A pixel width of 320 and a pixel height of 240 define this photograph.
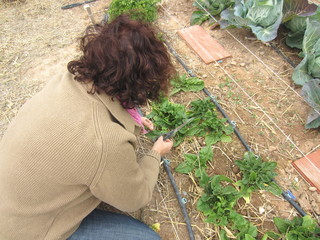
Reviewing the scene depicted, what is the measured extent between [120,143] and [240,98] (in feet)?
6.36

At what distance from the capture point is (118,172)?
114cm

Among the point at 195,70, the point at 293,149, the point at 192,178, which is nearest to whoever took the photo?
the point at 192,178

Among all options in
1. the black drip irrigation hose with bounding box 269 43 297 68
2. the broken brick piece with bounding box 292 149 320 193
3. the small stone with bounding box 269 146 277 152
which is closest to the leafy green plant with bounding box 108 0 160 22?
the black drip irrigation hose with bounding box 269 43 297 68

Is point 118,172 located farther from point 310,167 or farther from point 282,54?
point 282,54

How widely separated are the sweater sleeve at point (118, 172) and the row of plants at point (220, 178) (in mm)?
751

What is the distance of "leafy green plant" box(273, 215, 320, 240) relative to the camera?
1697mm

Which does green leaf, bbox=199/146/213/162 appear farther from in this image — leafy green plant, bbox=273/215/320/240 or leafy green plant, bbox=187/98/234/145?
leafy green plant, bbox=273/215/320/240

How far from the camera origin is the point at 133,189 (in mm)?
1267

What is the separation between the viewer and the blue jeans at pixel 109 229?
1428mm

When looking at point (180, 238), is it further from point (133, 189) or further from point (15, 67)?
point (15, 67)

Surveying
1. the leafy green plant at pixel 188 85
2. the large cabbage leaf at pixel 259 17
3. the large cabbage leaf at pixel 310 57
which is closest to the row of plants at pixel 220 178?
the leafy green plant at pixel 188 85

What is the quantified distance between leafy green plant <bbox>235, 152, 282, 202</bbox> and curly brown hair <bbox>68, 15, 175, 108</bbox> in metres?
1.24

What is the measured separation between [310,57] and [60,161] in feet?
8.82

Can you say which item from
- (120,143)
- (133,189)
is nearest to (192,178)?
(133,189)
